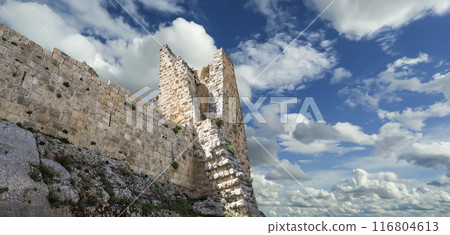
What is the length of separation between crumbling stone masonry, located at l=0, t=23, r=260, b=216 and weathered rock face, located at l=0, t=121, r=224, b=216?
2.76 feet

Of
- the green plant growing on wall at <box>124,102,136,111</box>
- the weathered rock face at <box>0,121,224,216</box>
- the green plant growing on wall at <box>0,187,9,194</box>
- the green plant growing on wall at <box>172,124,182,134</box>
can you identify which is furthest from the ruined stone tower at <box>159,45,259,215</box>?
the green plant growing on wall at <box>0,187,9,194</box>

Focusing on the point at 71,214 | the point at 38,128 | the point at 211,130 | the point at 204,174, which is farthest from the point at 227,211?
the point at 38,128

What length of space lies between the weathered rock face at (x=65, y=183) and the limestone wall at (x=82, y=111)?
66cm

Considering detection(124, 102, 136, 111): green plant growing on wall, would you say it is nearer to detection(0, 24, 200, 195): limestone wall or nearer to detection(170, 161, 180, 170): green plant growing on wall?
detection(0, 24, 200, 195): limestone wall

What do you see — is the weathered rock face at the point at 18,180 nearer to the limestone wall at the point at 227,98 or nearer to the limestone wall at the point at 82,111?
the limestone wall at the point at 82,111

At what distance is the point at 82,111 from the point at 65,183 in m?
3.32

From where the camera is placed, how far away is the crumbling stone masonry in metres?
7.33

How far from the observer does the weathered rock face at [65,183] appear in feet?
15.9

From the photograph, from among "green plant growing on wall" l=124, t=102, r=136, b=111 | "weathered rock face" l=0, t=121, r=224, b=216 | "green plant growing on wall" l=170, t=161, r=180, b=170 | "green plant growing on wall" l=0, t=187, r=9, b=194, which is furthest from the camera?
"green plant growing on wall" l=170, t=161, r=180, b=170

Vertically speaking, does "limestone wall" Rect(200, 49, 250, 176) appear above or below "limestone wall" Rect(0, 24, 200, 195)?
above

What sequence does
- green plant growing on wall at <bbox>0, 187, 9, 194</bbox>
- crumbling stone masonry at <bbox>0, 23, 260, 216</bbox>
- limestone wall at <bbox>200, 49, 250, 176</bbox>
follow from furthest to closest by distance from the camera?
1. limestone wall at <bbox>200, 49, 250, 176</bbox>
2. crumbling stone masonry at <bbox>0, 23, 260, 216</bbox>
3. green plant growing on wall at <bbox>0, 187, 9, 194</bbox>

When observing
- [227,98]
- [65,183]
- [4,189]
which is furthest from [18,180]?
[227,98]

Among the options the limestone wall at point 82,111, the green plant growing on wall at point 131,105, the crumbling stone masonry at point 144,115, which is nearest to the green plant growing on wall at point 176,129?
the crumbling stone masonry at point 144,115
